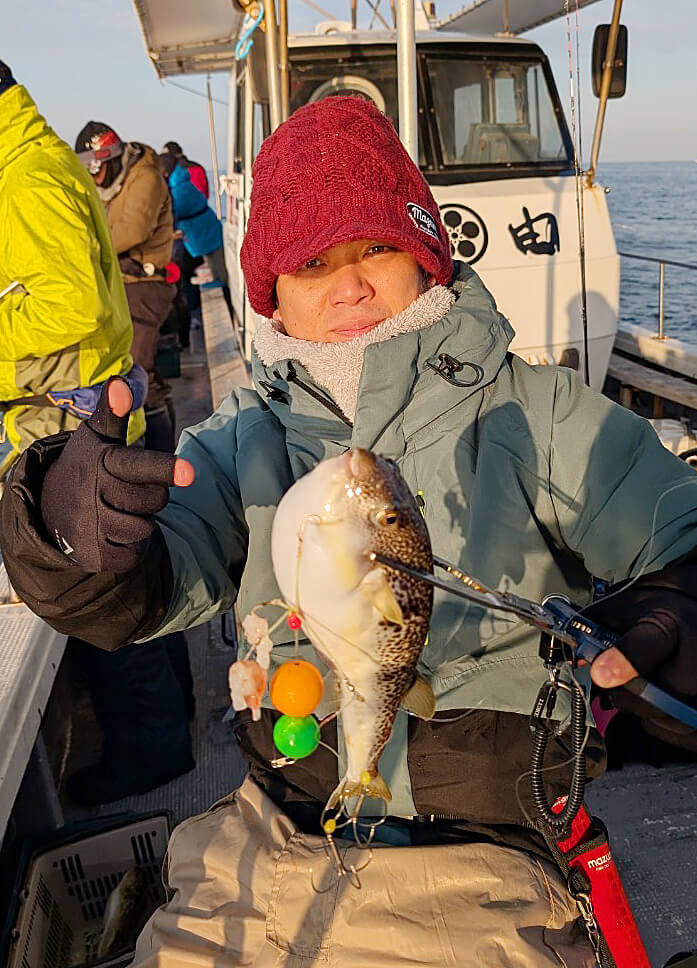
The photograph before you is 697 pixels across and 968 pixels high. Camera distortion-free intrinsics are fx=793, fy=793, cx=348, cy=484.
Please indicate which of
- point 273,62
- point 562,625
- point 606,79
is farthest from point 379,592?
point 606,79

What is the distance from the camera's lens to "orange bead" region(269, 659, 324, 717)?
1.39 m

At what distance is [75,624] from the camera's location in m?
1.71

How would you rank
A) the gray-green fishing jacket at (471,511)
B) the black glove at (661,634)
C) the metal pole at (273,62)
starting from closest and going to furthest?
the black glove at (661,634), the gray-green fishing jacket at (471,511), the metal pole at (273,62)

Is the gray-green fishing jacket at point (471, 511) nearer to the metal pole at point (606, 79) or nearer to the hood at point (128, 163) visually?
the metal pole at point (606, 79)

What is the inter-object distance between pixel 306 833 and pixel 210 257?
12.9m

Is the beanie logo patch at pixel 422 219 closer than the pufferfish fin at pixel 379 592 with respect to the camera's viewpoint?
No

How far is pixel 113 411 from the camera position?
5.03 ft

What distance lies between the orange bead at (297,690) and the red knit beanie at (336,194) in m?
1.14

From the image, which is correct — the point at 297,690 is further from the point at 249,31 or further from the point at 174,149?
the point at 174,149

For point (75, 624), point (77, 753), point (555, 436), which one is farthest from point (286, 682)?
point (77, 753)

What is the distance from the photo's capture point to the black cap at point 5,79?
→ 358cm

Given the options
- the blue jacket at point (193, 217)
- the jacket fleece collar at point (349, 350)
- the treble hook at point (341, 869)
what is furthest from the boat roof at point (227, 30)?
the treble hook at point (341, 869)

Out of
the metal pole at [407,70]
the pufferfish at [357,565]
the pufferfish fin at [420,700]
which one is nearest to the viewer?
the pufferfish at [357,565]

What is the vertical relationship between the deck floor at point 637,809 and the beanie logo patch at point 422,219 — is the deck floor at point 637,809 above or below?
below
